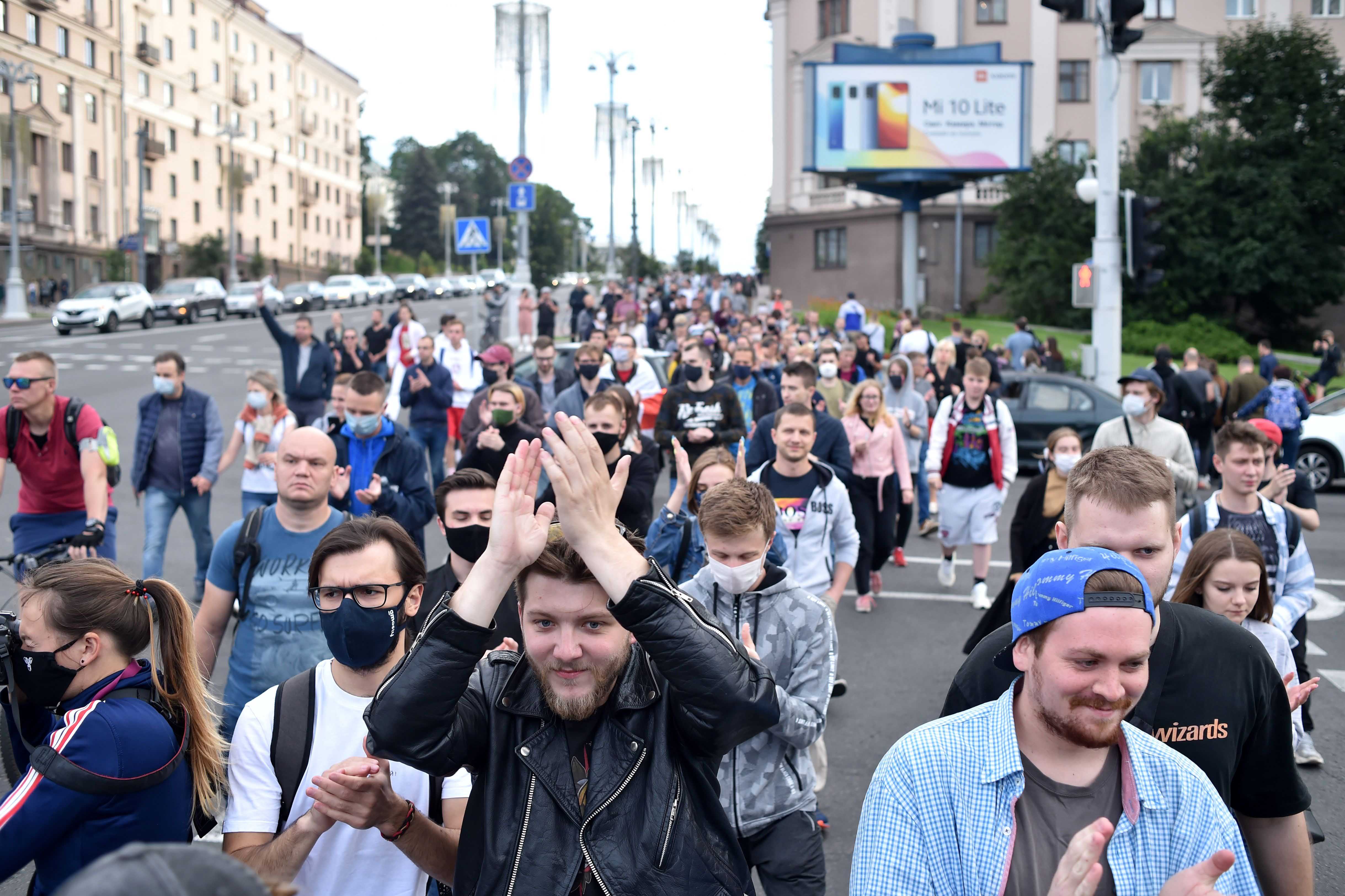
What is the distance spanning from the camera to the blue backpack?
13.1m

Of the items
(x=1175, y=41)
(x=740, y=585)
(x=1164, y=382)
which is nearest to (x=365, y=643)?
(x=740, y=585)

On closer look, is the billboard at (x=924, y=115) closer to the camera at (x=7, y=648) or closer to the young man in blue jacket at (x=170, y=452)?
the young man in blue jacket at (x=170, y=452)

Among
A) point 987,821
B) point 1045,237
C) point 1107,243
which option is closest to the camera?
point 987,821

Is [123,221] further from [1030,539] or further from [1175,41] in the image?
[1030,539]

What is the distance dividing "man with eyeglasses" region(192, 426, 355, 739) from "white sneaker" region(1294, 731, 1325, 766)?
480 centimetres

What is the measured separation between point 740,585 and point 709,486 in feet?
5.54

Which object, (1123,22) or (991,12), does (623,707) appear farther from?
(991,12)

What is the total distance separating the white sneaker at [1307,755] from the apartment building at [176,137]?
46.3 metres

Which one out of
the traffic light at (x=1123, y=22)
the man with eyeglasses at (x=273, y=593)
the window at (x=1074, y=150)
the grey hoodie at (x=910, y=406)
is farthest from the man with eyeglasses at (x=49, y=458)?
the window at (x=1074, y=150)

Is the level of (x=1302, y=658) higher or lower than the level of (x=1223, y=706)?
lower

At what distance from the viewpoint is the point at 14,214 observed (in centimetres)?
4359

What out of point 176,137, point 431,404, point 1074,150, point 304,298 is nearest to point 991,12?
point 1074,150

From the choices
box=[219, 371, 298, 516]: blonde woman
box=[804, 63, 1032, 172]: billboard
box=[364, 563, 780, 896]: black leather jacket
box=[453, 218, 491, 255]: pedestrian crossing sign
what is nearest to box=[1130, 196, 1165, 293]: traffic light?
box=[219, 371, 298, 516]: blonde woman

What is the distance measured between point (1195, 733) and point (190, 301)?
46.8 meters
